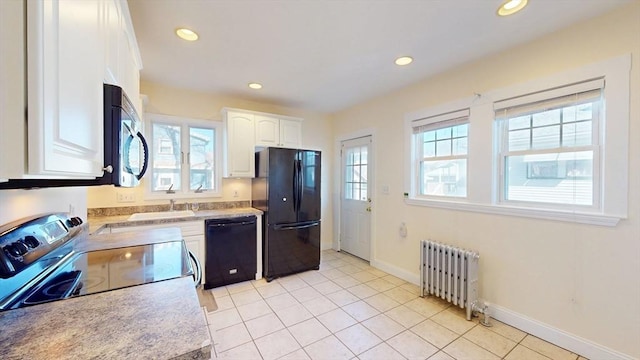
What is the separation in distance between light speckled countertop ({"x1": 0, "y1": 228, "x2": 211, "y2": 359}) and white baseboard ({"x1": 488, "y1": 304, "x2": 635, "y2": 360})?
2651 mm

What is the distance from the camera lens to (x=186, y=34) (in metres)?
2.01

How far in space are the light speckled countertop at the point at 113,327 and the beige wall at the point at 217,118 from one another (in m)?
2.59

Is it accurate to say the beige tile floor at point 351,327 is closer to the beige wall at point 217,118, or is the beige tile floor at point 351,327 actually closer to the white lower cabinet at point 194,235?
the white lower cabinet at point 194,235

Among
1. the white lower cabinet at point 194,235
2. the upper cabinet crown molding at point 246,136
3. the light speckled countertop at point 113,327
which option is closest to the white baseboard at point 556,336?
the light speckled countertop at point 113,327

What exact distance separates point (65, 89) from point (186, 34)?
1696 mm

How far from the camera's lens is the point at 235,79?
2.94m

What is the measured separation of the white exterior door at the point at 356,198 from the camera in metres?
3.92

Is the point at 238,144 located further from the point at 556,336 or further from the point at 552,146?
the point at 556,336

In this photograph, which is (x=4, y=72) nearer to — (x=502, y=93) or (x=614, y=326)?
(x=502, y=93)

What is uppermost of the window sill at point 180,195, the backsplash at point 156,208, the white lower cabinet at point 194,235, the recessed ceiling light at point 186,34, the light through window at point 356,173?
the recessed ceiling light at point 186,34

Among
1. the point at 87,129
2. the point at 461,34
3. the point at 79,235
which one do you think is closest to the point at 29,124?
the point at 87,129

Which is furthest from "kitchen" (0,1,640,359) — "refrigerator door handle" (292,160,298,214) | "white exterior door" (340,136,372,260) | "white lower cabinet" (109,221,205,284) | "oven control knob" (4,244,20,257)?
"refrigerator door handle" (292,160,298,214)

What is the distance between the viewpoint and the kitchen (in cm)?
168

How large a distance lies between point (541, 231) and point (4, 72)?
299 cm
